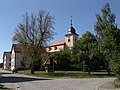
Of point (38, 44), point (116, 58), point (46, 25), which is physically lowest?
point (116, 58)

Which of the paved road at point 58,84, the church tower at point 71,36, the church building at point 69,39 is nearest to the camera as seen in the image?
the paved road at point 58,84

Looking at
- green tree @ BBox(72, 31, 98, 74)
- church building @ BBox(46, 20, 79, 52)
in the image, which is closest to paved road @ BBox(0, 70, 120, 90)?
green tree @ BBox(72, 31, 98, 74)

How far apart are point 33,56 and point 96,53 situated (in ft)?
48.5

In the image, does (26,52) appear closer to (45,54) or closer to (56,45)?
(45,54)

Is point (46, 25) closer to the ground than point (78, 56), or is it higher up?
higher up

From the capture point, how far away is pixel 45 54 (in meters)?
65.3

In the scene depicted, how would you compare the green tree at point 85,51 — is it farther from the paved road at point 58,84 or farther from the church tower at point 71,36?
the church tower at point 71,36

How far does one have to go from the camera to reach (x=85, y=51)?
210 ft

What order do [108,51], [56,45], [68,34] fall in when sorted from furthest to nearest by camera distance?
[56,45]
[68,34]
[108,51]

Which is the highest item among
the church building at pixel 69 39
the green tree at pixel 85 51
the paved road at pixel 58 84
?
the church building at pixel 69 39

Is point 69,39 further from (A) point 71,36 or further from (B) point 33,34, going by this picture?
(B) point 33,34

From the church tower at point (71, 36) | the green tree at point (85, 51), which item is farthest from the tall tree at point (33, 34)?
the church tower at point (71, 36)

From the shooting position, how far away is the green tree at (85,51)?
60.8m

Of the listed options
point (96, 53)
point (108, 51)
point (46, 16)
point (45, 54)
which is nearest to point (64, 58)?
point (45, 54)
